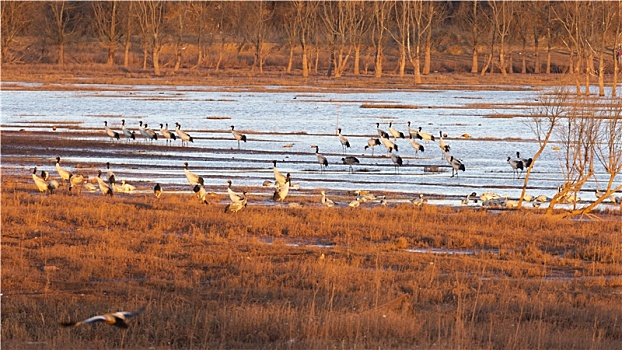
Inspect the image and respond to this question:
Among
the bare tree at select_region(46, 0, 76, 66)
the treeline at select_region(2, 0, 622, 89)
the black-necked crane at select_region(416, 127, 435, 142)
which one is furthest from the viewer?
the treeline at select_region(2, 0, 622, 89)

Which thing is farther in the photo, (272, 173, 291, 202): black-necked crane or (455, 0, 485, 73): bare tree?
(455, 0, 485, 73): bare tree

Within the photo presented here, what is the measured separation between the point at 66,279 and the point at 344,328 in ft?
12.8

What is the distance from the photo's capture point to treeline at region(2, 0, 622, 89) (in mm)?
75688

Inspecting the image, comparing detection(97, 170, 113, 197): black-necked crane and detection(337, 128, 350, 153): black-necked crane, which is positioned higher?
detection(337, 128, 350, 153): black-necked crane

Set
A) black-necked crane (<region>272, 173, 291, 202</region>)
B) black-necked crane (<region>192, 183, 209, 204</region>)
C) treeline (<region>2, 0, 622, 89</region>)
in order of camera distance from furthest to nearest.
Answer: treeline (<region>2, 0, 622, 89</region>), black-necked crane (<region>272, 173, 291, 202</region>), black-necked crane (<region>192, 183, 209, 204</region>)

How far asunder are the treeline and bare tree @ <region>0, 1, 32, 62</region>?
3.8 inches

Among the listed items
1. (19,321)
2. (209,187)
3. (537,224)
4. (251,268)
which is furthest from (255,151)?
(19,321)

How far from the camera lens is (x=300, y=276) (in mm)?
11648

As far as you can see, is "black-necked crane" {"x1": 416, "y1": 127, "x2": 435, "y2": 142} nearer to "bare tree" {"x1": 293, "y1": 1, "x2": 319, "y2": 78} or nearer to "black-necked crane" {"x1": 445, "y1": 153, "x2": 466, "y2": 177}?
"black-necked crane" {"x1": 445, "y1": 153, "x2": 466, "y2": 177}

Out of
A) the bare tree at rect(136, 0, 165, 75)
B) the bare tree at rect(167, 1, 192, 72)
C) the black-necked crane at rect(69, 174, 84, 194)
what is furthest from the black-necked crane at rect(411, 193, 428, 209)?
the bare tree at rect(167, 1, 192, 72)

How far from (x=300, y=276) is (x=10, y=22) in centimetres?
7188

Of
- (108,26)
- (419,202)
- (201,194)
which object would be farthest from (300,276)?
(108,26)

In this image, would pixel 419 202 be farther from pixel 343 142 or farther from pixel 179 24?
pixel 179 24

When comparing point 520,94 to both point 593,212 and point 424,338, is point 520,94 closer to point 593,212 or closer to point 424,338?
point 593,212
